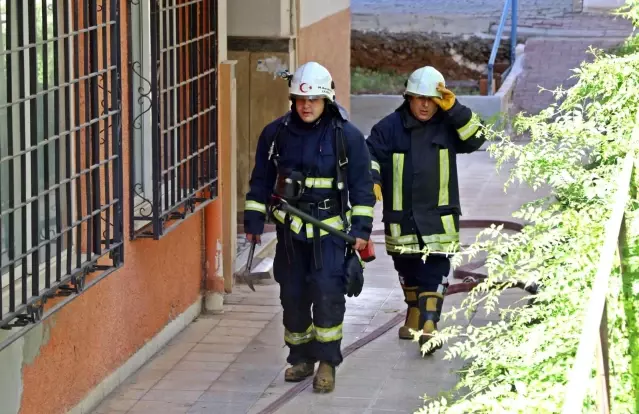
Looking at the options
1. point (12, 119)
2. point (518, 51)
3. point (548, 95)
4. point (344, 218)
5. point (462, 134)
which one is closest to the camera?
point (12, 119)

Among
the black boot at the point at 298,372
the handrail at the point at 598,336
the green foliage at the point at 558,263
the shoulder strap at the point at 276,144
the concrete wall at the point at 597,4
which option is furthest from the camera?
the concrete wall at the point at 597,4

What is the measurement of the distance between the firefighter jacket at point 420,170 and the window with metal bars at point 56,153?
1976 mm

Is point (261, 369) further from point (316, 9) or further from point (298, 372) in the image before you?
point (316, 9)

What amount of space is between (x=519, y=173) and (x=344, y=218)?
7.45 feet

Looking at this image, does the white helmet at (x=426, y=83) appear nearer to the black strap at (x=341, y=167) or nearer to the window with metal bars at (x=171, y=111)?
the black strap at (x=341, y=167)

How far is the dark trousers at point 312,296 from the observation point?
6.97m

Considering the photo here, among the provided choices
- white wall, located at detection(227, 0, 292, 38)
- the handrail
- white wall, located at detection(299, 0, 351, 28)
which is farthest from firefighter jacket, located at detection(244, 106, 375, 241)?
white wall, located at detection(299, 0, 351, 28)

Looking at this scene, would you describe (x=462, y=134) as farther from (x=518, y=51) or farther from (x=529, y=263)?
(x=518, y=51)

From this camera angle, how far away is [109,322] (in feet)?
22.8

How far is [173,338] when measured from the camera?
8.18m

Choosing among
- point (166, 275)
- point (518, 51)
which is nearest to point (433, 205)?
point (166, 275)

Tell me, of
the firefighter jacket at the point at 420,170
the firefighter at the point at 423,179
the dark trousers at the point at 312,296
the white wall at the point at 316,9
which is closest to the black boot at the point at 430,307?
the firefighter at the point at 423,179

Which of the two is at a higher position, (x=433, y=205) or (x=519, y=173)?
(x=519, y=173)

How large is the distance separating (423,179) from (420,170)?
0.06 m
